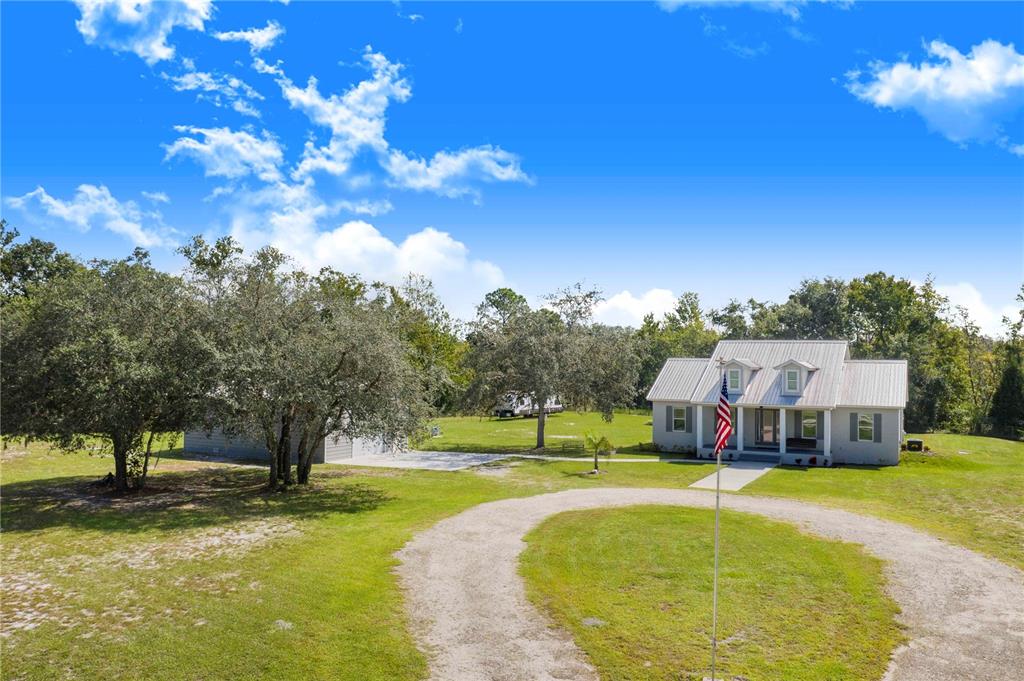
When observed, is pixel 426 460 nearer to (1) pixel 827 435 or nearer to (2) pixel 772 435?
(2) pixel 772 435

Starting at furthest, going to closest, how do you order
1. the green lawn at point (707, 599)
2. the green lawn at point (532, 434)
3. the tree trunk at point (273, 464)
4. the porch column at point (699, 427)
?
the green lawn at point (532, 434) < the porch column at point (699, 427) < the tree trunk at point (273, 464) < the green lawn at point (707, 599)

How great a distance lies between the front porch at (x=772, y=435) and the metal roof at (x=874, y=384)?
63.3 inches

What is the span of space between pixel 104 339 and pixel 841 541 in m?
19.7

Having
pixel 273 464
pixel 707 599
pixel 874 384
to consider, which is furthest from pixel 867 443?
pixel 273 464

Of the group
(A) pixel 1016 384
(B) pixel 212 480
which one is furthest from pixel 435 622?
(A) pixel 1016 384

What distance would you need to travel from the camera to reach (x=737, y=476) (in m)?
25.4

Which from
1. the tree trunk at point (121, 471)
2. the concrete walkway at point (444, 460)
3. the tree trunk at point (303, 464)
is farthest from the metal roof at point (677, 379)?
the tree trunk at point (121, 471)

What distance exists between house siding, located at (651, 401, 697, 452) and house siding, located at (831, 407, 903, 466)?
6380mm

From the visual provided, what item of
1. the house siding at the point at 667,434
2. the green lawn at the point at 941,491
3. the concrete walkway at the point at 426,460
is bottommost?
the concrete walkway at the point at 426,460

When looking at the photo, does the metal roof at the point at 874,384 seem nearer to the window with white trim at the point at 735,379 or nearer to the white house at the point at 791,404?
the white house at the point at 791,404

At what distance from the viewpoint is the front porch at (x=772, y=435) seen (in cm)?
2898

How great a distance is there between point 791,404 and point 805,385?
159cm

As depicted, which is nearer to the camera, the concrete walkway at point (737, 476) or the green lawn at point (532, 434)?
the concrete walkway at point (737, 476)

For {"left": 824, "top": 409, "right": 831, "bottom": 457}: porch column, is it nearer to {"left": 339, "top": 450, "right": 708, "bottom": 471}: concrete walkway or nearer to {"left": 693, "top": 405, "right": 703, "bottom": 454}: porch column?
{"left": 339, "top": 450, "right": 708, "bottom": 471}: concrete walkway
